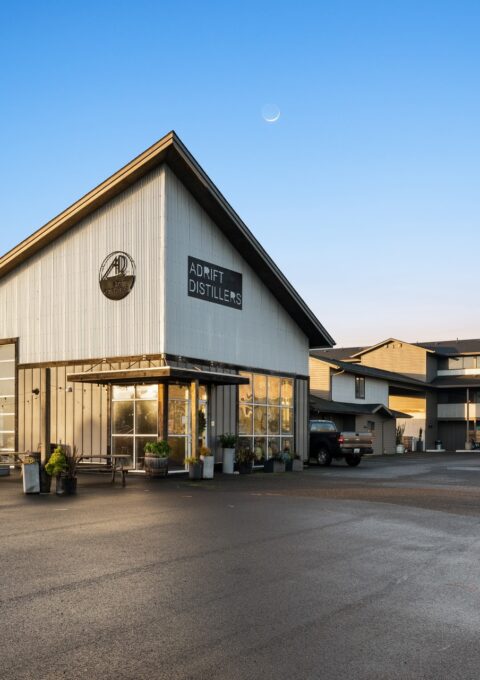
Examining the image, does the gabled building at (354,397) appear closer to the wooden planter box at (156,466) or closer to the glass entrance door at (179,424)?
the glass entrance door at (179,424)

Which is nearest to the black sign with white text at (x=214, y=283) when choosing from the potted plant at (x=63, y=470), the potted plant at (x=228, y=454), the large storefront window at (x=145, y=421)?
the large storefront window at (x=145, y=421)

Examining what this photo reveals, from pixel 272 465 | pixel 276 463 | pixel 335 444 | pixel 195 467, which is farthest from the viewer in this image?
pixel 335 444

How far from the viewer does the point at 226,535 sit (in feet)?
37.4

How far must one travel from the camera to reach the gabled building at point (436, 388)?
6359 centimetres

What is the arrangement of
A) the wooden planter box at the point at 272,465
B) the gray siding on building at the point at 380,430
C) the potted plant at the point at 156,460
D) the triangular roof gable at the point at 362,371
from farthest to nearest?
the gray siding on building at the point at 380,430
the triangular roof gable at the point at 362,371
the wooden planter box at the point at 272,465
the potted plant at the point at 156,460

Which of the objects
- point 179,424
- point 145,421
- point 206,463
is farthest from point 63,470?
point 179,424

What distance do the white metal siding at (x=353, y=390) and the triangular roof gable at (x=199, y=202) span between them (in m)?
18.4

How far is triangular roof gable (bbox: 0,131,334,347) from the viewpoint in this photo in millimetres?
24442

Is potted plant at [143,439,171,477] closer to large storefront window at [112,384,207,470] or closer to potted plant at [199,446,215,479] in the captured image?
potted plant at [199,446,215,479]

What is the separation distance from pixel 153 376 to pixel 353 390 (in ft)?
96.5

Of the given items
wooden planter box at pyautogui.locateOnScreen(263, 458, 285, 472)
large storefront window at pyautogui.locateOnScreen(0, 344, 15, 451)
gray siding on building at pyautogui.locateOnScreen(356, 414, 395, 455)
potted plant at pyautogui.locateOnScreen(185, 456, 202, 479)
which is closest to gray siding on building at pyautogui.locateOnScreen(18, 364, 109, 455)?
large storefront window at pyautogui.locateOnScreen(0, 344, 15, 451)

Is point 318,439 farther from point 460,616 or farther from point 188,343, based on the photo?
point 460,616

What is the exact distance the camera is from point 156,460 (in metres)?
23.0

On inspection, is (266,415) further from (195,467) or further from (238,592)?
(238,592)
